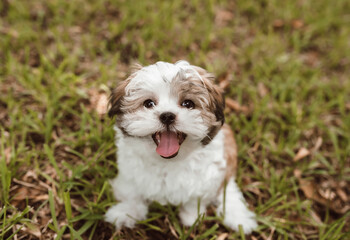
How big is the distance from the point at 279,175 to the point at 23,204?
249 cm

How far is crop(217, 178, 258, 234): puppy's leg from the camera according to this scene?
8.61 ft

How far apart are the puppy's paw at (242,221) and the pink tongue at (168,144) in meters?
1.04

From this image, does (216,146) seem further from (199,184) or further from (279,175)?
(279,175)

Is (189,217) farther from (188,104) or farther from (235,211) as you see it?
(188,104)

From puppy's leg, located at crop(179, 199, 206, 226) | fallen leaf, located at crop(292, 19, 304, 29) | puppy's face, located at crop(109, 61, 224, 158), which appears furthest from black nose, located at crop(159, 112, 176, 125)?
fallen leaf, located at crop(292, 19, 304, 29)

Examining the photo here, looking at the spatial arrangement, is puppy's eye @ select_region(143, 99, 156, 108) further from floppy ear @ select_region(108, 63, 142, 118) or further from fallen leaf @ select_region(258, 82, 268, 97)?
fallen leaf @ select_region(258, 82, 268, 97)

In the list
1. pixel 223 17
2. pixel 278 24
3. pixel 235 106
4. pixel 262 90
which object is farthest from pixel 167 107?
pixel 278 24

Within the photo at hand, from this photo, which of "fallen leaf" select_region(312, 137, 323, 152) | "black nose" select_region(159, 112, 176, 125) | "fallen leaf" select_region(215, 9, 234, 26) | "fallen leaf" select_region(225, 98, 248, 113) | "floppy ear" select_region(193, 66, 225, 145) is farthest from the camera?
"fallen leaf" select_region(215, 9, 234, 26)

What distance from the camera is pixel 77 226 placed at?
2.48m

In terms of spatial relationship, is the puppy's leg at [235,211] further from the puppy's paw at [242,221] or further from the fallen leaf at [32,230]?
the fallen leaf at [32,230]

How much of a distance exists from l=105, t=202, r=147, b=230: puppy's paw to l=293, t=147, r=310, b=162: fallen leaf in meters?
1.74

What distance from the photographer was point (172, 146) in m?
2.04

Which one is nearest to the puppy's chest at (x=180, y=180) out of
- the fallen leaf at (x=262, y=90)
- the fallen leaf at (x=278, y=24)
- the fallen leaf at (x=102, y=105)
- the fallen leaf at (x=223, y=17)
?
the fallen leaf at (x=102, y=105)

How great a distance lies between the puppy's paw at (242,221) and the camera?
262 centimetres
